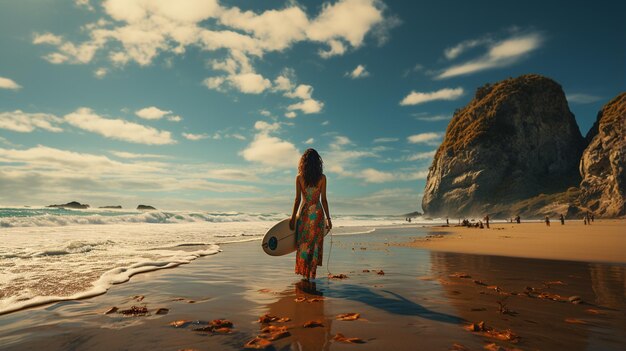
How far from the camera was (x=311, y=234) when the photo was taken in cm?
700

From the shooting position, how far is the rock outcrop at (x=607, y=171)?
57406 millimetres

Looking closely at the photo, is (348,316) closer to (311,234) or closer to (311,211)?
(311,234)

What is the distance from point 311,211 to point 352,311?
2.57 meters

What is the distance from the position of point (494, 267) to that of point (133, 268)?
9.33 meters

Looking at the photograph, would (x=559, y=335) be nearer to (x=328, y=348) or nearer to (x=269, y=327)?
A: (x=328, y=348)

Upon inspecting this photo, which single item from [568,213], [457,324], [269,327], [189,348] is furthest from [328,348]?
[568,213]

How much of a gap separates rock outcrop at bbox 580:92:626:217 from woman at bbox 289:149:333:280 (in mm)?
70153

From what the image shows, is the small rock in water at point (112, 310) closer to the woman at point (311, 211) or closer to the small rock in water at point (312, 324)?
the small rock in water at point (312, 324)

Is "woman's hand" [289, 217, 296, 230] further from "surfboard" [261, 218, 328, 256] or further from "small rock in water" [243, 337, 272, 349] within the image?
"small rock in water" [243, 337, 272, 349]

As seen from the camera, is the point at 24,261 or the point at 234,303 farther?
the point at 24,261

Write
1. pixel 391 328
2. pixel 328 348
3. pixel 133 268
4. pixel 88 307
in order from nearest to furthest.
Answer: pixel 328 348 < pixel 391 328 < pixel 88 307 < pixel 133 268

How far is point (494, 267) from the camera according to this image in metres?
9.22

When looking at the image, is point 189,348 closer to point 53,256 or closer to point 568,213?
point 53,256

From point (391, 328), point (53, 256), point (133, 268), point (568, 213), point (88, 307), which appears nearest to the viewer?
point (391, 328)
